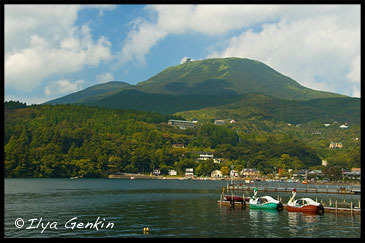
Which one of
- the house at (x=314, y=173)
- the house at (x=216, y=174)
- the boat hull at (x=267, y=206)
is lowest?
the house at (x=216, y=174)

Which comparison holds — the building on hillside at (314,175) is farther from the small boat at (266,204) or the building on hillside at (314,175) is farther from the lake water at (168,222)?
the small boat at (266,204)

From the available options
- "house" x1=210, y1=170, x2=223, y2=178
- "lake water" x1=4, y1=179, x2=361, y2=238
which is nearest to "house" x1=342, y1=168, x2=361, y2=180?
"house" x1=210, y1=170, x2=223, y2=178

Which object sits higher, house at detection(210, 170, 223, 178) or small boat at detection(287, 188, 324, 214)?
small boat at detection(287, 188, 324, 214)

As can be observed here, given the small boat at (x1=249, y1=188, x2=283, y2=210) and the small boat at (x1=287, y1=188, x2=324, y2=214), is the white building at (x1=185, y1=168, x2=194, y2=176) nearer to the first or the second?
the small boat at (x1=249, y1=188, x2=283, y2=210)

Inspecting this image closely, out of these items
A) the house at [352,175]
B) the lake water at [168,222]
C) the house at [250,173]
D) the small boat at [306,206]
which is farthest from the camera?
the house at [250,173]

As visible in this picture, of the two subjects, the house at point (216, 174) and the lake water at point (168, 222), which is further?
the house at point (216, 174)

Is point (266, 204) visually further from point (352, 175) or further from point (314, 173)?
point (314, 173)

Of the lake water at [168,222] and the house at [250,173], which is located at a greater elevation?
the lake water at [168,222]

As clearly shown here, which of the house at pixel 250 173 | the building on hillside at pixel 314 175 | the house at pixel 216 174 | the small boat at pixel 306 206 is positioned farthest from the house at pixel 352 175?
the small boat at pixel 306 206

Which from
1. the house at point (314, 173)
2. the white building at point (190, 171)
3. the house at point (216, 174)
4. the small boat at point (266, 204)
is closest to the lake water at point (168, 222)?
the small boat at point (266, 204)

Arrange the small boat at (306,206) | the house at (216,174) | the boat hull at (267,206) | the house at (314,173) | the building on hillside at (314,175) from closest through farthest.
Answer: the small boat at (306,206) < the boat hull at (267,206) < the building on hillside at (314,175) < the house at (314,173) < the house at (216,174)

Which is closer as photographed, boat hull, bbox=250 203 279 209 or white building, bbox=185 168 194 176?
boat hull, bbox=250 203 279 209

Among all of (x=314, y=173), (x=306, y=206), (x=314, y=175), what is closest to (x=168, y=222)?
(x=306, y=206)
